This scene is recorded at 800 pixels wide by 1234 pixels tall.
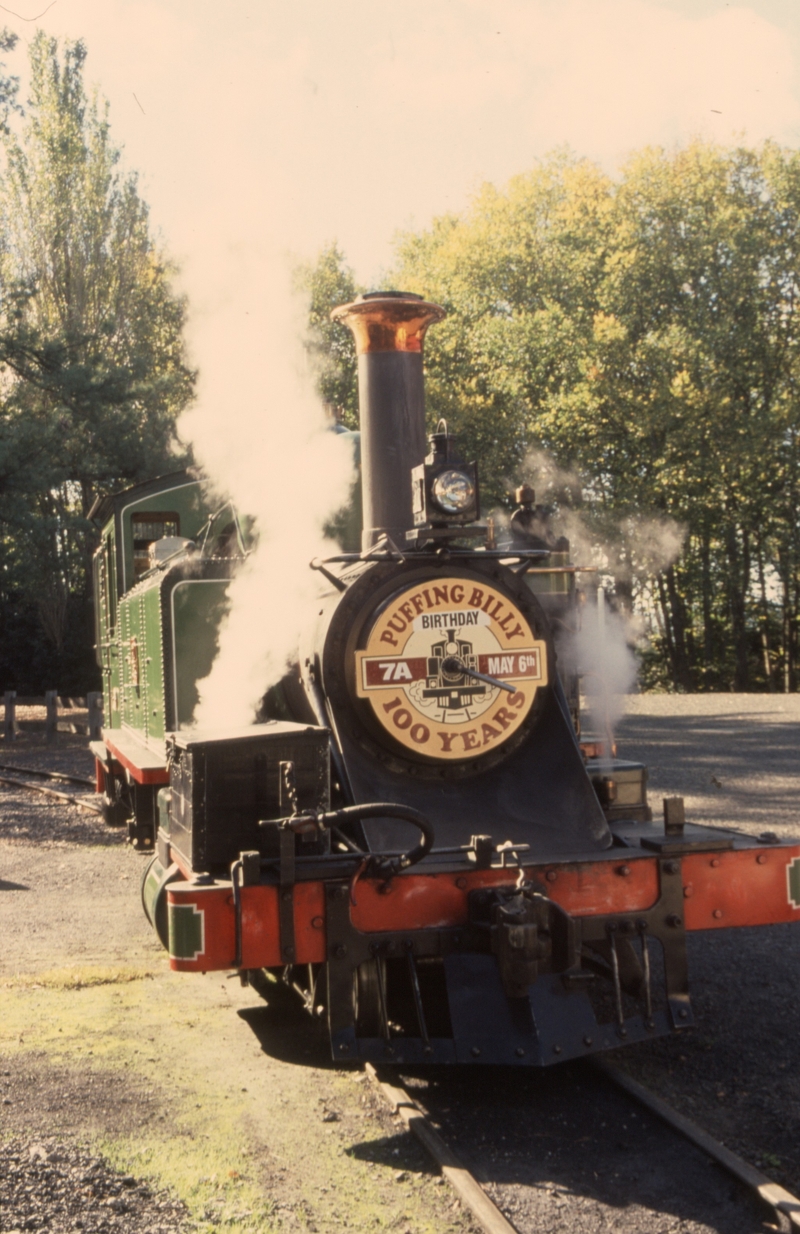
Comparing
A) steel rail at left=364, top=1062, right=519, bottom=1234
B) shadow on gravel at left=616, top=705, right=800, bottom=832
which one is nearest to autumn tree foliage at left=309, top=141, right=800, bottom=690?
shadow on gravel at left=616, top=705, right=800, bottom=832

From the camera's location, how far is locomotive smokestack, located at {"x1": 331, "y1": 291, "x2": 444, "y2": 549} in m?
4.51

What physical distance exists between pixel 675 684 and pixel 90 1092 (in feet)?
80.6

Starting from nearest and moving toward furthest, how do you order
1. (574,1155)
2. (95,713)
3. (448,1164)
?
(448,1164)
(574,1155)
(95,713)

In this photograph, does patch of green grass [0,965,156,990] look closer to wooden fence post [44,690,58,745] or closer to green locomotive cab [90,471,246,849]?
green locomotive cab [90,471,246,849]

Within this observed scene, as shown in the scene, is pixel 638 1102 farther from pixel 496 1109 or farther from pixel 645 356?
pixel 645 356

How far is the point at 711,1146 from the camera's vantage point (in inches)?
131

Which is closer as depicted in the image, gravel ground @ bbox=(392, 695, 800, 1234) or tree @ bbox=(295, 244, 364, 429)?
gravel ground @ bbox=(392, 695, 800, 1234)

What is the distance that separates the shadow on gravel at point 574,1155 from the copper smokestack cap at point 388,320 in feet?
9.06

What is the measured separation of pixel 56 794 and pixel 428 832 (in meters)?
8.90

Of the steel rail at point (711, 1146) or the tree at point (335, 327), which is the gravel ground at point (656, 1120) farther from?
the tree at point (335, 327)

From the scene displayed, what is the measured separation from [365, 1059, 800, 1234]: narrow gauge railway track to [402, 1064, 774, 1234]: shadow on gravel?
31 mm

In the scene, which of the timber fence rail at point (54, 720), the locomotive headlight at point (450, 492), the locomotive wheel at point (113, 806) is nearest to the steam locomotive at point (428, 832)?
the locomotive headlight at point (450, 492)

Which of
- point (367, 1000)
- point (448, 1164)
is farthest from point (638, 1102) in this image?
point (367, 1000)

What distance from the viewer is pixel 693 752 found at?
13.1 meters
